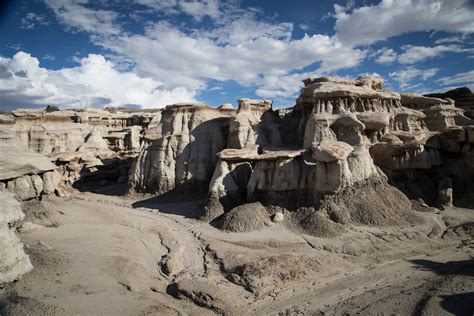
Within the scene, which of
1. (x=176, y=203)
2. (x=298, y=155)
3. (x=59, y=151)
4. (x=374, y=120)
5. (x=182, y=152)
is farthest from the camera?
(x=59, y=151)

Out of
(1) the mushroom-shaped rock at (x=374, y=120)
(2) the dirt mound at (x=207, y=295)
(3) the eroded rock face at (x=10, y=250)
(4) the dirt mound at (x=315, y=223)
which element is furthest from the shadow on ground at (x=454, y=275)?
(3) the eroded rock face at (x=10, y=250)

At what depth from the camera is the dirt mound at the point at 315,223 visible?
13.1 m

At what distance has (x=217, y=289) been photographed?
29.3ft

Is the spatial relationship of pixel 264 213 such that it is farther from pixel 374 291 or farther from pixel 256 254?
pixel 374 291

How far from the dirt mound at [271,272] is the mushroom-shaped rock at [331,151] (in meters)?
4.87

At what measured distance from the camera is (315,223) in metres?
13.6

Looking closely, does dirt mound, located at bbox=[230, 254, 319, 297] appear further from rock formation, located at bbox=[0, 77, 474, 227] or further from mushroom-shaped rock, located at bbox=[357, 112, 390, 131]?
mushroom-shaped rock, located at bbox=[357, 112, 390, 131]

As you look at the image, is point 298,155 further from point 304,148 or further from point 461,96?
point 461,96

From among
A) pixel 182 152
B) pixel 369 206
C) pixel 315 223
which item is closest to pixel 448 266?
pixel 369 206

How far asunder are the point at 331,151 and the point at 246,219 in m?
4.49

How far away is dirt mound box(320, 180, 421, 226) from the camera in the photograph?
13.8m

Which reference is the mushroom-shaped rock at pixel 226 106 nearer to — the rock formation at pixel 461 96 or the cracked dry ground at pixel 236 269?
the cracked dry ground at pixel 236 269

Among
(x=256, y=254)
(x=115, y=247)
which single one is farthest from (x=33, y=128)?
(x=256, y=254)

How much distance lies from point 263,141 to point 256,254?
346 inches
